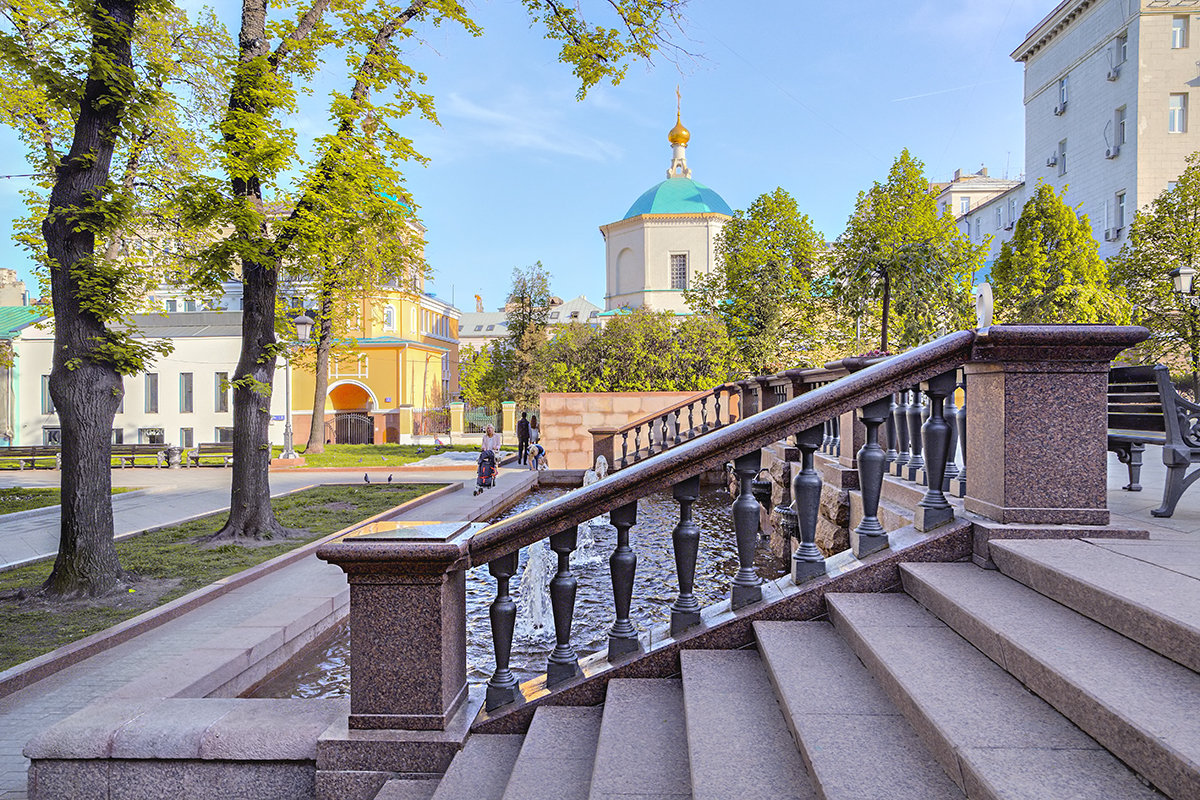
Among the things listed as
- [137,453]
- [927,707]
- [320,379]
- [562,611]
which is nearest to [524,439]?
[320,379]

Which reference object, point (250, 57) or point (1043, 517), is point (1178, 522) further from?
point (250, 57)

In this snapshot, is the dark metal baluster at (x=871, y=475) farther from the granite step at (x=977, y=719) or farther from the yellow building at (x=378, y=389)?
the yellow building at (x=378, y=389)

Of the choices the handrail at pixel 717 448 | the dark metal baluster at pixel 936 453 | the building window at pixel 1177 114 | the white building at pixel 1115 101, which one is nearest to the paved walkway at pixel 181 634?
the dark metal baluster at pixel 936 453

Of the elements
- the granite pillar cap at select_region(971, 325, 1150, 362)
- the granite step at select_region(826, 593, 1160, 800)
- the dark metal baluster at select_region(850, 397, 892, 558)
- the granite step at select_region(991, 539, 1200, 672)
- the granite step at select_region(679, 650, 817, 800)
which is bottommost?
the granite step at select_region(679, 650, 817, 800)

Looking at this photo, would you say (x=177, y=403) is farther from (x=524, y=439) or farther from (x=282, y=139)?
(x=282, y=139)

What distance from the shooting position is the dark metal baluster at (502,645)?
3100 millimetres

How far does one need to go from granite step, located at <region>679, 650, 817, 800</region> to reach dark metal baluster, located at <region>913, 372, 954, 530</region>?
1.07 meters

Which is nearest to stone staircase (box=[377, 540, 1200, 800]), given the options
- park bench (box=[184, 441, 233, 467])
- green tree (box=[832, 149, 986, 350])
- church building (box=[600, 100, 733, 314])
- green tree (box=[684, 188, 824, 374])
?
green tree (box=[832, 149, 986, 350])

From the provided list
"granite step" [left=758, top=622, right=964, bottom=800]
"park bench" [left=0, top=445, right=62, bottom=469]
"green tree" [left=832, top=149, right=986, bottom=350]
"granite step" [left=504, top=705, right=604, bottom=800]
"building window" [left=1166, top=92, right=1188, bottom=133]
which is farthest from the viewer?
"building window" [left=1166, top=92, right=1188, bottom=133]

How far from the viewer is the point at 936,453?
330cm

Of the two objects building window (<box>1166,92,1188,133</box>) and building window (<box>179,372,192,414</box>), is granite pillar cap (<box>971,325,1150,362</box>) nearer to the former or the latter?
building window (<box>1166,92,1188,133</box>)

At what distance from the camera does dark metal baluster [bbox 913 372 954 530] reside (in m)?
3.30

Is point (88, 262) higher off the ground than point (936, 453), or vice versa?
point (88, 262)

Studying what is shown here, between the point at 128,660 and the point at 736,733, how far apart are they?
473cm
